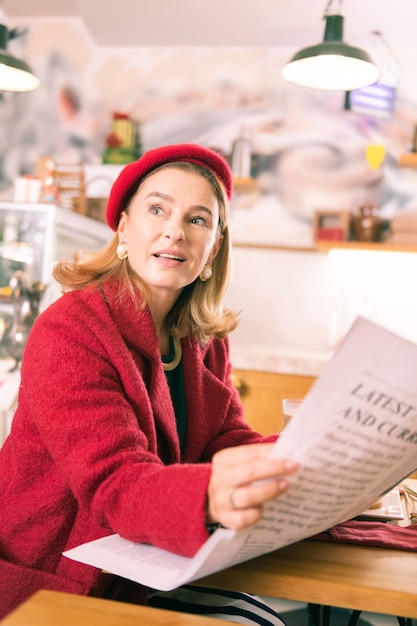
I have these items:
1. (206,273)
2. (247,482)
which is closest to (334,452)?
(247,482)

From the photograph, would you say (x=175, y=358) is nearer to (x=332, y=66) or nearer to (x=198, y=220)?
(x=198, y=220)

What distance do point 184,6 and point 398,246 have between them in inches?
68.0

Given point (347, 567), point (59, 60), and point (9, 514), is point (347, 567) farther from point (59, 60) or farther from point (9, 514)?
point (59, 60)

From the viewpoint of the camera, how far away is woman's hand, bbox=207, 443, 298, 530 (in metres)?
0.60

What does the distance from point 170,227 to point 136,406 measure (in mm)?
375

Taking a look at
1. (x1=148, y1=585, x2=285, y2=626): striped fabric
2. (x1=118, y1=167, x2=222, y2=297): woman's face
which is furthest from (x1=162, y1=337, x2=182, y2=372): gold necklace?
(x1=148, y1=585, x2=285, y2=626): striped fabric

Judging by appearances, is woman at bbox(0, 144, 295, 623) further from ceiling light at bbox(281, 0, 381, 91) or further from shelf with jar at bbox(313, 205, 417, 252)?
shelf with jar at bbox(313, 205, 417, 252)

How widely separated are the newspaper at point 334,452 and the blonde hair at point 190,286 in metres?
0.52

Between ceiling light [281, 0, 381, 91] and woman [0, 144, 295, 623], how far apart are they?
1381 mm

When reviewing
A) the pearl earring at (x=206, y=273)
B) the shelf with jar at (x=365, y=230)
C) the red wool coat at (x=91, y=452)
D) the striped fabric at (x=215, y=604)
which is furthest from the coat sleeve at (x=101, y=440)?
the shelf with jar at (x=365, y=230)

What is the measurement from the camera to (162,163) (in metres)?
1.25

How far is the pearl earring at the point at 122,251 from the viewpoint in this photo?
1.31 metres

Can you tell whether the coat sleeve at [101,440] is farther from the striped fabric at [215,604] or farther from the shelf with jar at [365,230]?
the shelf with jar at [365,230]

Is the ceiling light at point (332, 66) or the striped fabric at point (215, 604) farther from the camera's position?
the ceiling light at point (332, 66)
